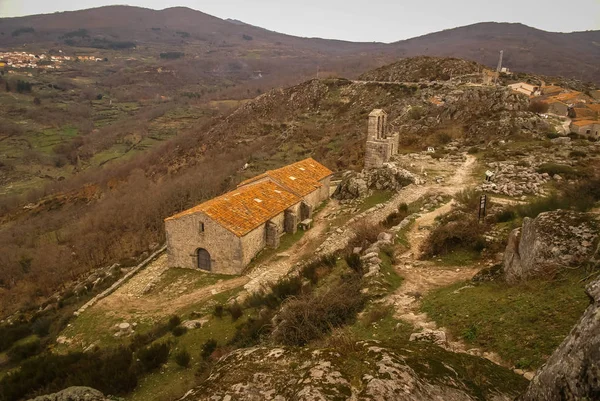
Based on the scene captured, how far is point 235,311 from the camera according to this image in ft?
46.9

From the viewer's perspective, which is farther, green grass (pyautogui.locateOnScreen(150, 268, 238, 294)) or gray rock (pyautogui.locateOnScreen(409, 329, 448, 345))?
green grass (pyautogui.locateOnScreen(150, 268, 238, 294))

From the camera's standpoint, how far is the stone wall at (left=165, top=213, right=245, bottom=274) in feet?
63.4

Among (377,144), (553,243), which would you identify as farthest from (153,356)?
(377,144)

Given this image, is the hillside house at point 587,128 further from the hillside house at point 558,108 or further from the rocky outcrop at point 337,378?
the rocky outcrop at point 337,378

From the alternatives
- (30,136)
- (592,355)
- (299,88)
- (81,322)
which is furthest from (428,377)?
(30,136)

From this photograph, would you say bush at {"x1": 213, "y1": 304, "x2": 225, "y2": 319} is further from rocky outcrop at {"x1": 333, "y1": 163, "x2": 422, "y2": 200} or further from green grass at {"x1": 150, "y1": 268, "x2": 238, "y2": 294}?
rocky outcrop at {"x1": 333, "y1": 163, "x2": 422, "y2": 200}

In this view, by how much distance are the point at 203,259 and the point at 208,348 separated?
8.93 metres

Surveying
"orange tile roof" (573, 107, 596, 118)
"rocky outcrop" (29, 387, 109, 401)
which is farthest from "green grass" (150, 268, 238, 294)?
"orange tile roof" (573, 107, 596, 118)

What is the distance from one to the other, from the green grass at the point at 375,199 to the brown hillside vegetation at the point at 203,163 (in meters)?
12.1

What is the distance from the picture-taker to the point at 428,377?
4.43 meters

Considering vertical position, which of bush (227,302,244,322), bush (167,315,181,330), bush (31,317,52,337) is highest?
bush (227,302,244,322)

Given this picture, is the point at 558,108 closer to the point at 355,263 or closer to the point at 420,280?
the point at 355,263

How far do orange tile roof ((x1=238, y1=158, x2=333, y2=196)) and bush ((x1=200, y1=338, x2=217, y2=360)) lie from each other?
13.1 metres

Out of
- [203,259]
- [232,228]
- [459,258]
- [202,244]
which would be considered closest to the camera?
[459,258]
